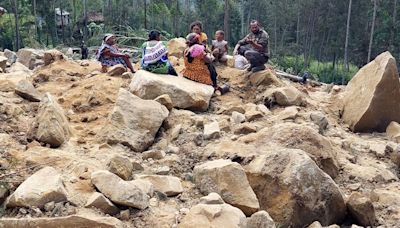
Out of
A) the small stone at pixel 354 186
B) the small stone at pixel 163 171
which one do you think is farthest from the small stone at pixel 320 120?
the small stone at pixel 163 171

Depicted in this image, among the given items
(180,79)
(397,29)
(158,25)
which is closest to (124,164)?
(180,79)

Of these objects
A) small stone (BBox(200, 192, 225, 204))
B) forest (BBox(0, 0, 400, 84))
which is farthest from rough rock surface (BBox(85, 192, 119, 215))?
forest (BBox(0, 0, 400, 84))

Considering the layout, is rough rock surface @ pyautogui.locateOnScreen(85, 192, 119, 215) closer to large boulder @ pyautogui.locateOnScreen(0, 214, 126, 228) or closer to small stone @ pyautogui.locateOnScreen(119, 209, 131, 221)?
small stone @ pyautogui.locateOnScreen(119, 209, 131, 221)

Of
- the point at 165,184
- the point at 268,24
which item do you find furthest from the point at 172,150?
the point at 268,24

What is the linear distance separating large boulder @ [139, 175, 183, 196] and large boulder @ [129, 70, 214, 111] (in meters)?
1.99

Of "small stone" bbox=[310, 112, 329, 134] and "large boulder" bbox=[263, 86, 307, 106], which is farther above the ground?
"large boulder" bbox=[263, 86, 307, 106]

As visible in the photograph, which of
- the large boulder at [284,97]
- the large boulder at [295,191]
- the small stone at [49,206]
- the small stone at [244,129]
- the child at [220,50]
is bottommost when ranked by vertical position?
the large boulder at [295,191]

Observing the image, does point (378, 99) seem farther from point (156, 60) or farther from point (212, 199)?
point (212, 199)

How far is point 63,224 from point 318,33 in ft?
127

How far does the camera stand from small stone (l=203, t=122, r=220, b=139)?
5.50 m

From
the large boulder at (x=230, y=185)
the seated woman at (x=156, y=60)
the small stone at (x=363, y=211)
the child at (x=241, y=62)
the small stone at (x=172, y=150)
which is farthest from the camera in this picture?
the child at (x=241, y=62)

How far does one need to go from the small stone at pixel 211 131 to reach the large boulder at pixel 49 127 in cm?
142

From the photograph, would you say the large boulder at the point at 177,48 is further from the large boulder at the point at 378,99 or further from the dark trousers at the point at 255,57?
the large boulder at the point at 378,99

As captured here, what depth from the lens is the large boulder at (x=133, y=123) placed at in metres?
5.18
